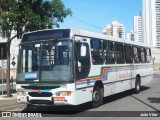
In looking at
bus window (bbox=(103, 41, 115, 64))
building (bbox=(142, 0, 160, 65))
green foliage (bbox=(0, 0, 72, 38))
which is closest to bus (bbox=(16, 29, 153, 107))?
bus window (bbox=(103, 41, 115, 64))

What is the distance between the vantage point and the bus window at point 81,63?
37.4 feet

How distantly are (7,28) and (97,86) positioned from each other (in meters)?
5.89

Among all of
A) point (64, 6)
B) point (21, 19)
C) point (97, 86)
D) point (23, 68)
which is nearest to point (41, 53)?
point (23, 68)

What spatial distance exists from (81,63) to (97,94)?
6.24 feet

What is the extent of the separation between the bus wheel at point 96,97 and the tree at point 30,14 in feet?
17.1

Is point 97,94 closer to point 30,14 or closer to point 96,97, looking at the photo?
point 96,97

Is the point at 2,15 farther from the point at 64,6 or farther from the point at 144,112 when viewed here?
the point at 144,112

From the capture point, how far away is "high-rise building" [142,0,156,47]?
64.4m

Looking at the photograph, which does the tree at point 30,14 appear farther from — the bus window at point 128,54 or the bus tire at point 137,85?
the bus tire at point 137,85

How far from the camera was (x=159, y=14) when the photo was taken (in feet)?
204

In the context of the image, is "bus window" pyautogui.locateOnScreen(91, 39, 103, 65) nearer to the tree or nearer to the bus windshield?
the bus windshield

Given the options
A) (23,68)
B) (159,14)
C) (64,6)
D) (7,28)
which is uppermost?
(159,14)

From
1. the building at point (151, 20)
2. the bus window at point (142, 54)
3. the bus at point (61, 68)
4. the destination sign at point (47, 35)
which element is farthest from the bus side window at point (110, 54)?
the building at point (151, 20)

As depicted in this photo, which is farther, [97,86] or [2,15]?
[2,15]
